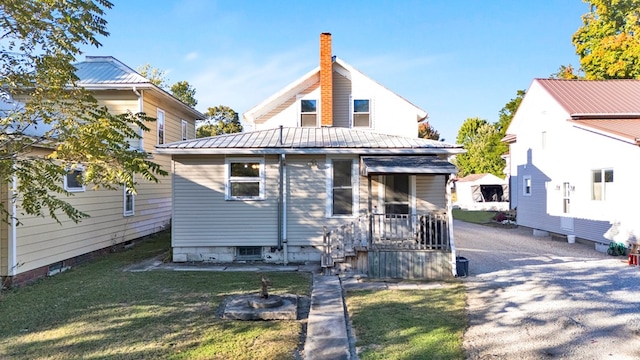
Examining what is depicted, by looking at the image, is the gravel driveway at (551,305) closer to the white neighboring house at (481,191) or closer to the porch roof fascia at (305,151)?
the porch roof fascia at (305,151)

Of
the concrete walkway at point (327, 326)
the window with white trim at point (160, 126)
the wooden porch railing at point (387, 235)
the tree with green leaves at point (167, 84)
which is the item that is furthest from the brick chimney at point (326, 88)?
the tree with green leaves at point (167, 84)

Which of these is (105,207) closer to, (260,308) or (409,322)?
(260,308)

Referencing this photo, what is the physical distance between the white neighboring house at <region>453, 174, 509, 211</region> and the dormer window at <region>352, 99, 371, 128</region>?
2182 cm

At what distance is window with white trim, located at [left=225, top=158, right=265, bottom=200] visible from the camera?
10781 mm

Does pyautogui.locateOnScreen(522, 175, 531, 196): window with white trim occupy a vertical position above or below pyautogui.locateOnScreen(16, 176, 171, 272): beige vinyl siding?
above

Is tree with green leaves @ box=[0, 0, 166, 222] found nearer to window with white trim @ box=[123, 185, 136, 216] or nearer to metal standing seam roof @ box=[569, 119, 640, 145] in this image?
window with white trim @ box=[123, 185, 136, 216]

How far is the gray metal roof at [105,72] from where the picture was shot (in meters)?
13.6

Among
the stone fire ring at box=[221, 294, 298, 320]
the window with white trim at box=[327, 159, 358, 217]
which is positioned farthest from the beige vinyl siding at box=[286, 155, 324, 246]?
the stone fire ring at box=[221, 294, 298, 320]

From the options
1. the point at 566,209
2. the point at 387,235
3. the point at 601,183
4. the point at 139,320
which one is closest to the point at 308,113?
the point at 387,235

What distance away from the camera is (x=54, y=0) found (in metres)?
4.63

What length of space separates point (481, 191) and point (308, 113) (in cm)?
2531

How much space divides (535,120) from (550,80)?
173 cm

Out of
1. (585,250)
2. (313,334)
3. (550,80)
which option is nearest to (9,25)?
(313,334)

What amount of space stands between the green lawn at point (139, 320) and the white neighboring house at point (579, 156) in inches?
401
